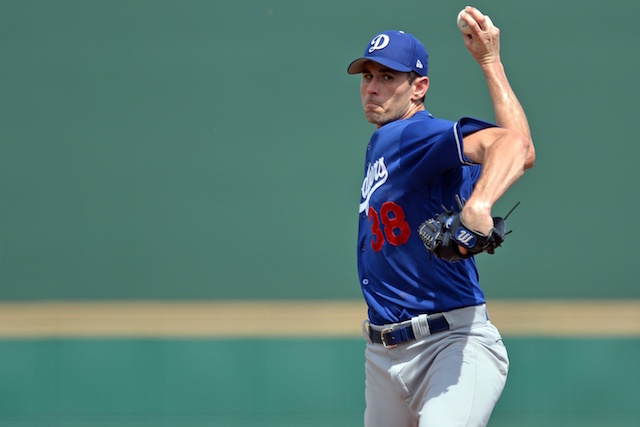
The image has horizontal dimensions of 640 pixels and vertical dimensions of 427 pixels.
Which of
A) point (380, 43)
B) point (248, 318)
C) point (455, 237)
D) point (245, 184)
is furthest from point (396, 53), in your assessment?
point (248, 318)

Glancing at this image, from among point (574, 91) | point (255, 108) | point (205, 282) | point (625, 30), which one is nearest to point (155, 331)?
point (205, 282)

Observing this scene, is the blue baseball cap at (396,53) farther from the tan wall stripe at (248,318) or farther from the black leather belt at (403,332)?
the tan wall stripe at (248,318)

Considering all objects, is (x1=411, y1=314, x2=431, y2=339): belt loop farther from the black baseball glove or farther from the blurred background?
the blurred background

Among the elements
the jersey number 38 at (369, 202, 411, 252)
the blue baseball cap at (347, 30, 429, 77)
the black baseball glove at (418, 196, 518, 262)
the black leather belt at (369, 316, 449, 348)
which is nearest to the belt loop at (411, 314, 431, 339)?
the black leather belt at (369, 316, 449, 348)

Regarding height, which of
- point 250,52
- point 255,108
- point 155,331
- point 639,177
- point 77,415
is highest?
point 250,52

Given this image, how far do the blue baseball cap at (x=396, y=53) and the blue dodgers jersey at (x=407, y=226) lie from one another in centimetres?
19

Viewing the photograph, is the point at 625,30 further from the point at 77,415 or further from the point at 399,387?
the point at 77,415

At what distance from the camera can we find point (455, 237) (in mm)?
2469

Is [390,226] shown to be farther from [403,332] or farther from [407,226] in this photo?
[403,332]

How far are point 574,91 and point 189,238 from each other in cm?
245

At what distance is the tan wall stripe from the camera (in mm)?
5113

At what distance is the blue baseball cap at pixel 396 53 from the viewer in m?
3.14

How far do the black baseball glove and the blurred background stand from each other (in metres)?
2.57

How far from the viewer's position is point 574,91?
5.25 meters
